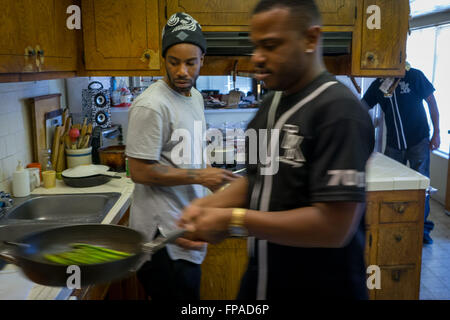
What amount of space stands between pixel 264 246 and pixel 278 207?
0.13 meters

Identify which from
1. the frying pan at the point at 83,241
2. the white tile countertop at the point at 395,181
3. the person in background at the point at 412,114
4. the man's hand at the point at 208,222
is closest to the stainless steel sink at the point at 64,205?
the frying pan at the point at 83,241

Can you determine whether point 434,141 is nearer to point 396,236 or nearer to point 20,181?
point 396,236

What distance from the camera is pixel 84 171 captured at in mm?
2582

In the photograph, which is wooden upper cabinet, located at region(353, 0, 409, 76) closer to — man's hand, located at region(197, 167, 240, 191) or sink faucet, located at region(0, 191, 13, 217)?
man's hand, located at region(197, 167, 240, 191)

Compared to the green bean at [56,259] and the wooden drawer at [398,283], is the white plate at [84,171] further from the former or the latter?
the wooden drawer at [398,283]

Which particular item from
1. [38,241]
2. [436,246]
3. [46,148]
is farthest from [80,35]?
[436,246]

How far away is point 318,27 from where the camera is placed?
984 millimetres

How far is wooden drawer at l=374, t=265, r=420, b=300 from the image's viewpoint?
2588 millimetres

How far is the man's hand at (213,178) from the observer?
171cm

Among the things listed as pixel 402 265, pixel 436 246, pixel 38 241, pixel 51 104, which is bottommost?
pixel 436 246

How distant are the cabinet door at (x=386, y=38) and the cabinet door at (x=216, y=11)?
68cm

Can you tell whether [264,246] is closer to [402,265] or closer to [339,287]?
[339,287]

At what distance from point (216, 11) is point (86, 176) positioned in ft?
3.89
